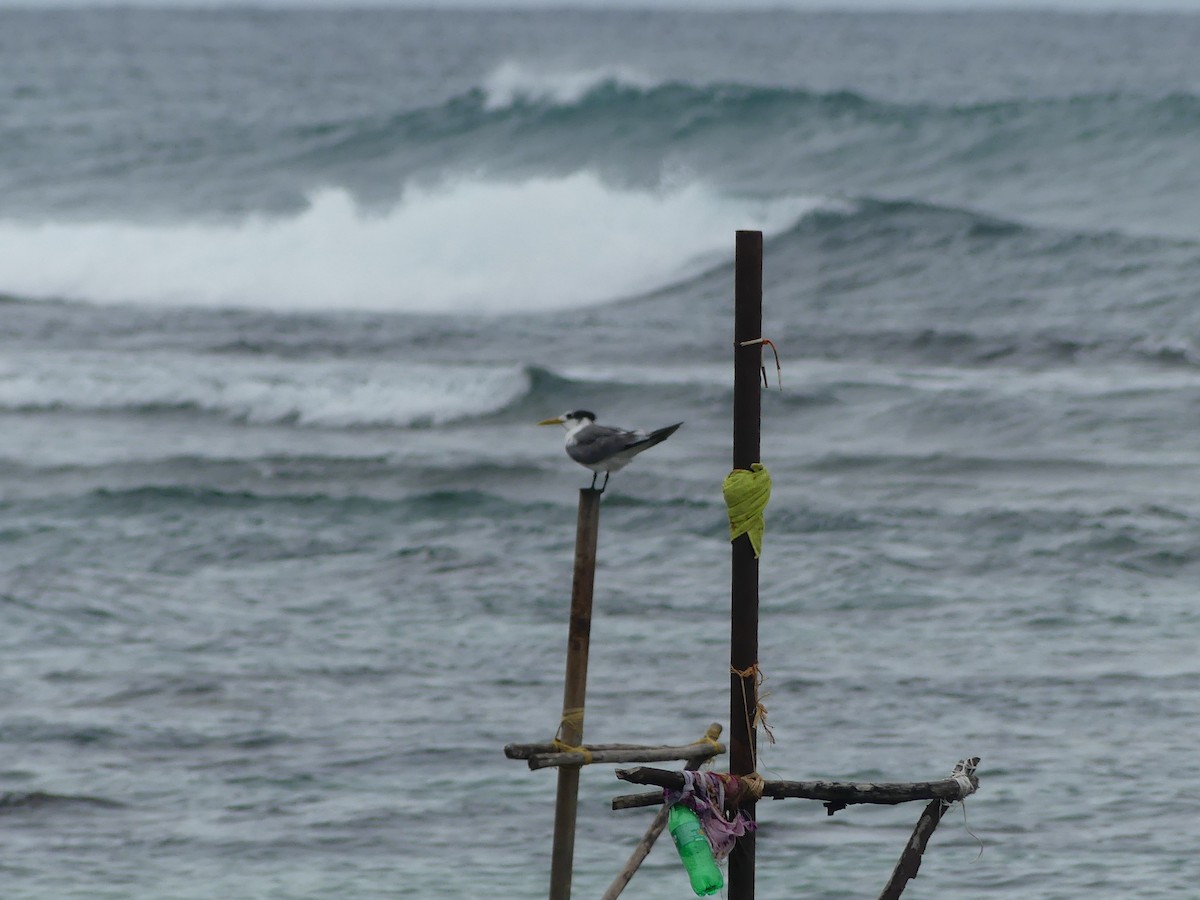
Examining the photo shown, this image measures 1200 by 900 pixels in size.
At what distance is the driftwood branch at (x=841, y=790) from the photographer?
18.8 ft

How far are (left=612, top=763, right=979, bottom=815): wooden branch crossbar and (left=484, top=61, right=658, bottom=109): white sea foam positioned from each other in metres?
38.7

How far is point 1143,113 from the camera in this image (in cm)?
3709

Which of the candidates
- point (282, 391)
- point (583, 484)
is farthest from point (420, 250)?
point (583, 484)

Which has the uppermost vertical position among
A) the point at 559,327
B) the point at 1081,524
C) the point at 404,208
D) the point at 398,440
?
the point at 404,208

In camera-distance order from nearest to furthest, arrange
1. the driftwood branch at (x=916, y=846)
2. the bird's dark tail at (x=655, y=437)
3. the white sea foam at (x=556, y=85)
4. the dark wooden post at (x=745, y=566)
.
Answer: the dark wooden post at (x=745, y=566), the driftwood branch at (x=916, y=846), the bird's dark tail at (x=655, y=437), the white sea foam at (x=556, y=85)

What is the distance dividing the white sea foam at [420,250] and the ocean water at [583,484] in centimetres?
14

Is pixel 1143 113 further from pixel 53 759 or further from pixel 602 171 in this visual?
pixel 53 759

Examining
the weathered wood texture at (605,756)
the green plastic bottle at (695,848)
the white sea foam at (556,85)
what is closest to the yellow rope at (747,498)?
the weathered wood texture at (605,756)

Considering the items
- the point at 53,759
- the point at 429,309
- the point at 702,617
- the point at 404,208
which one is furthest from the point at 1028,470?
the point at 404,208

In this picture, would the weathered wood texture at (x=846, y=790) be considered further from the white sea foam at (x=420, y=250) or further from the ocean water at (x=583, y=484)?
the white sea foam at (x=420, y=250)

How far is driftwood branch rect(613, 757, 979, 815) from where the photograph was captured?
5743 mm

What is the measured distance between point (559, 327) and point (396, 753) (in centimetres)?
1727

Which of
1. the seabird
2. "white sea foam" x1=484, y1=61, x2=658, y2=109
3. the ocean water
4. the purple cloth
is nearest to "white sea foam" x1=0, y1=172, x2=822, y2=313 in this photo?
the ocean water

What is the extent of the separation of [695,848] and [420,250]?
2858 cm
